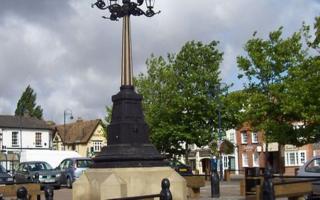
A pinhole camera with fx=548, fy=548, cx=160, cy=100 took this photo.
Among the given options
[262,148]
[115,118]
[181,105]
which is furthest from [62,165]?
[262,148]

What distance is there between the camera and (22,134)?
69625 millimetres

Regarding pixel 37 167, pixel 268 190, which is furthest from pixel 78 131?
pixel 268 190

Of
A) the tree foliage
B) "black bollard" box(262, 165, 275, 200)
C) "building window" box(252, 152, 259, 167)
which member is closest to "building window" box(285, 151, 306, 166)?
"building window" box(252, 152, 259, 167)

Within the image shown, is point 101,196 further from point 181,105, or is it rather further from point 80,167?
point 181,105

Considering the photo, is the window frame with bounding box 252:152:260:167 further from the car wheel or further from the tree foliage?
the car wheel

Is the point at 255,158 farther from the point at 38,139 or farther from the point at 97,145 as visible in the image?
the point at 38,139

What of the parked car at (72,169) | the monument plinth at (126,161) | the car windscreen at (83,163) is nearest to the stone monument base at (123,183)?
the monument plinth at (126,161)

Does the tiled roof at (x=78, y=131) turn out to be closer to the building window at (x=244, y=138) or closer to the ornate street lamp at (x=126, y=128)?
the building window at (x=244, y=138)

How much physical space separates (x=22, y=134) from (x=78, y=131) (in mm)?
15443

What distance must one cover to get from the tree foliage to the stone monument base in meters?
19.4

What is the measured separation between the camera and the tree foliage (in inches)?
1233

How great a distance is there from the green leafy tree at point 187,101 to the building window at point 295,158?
74.1 ft

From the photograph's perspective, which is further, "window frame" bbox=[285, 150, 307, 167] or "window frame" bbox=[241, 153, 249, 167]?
"window frame" bbox=[241, 153, 249, 167]

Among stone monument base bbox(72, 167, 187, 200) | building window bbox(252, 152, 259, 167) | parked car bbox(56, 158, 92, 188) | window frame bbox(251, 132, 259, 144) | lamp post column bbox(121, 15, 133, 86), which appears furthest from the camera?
window frame bbox(251, 132, 259, 144)
